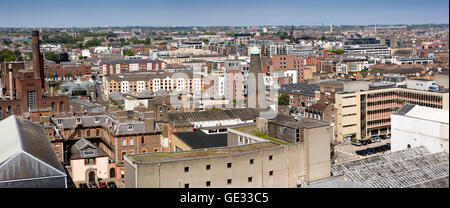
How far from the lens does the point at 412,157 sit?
16562 mm

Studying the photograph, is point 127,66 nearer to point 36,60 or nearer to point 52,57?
point 52,57

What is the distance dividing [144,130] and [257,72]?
9411mm

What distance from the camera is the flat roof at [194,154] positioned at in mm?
13180

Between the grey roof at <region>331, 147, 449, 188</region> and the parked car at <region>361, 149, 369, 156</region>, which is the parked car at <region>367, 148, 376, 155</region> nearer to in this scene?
the parked car at <region>361, 149, 369, 156</region>

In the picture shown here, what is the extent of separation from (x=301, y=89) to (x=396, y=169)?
78.4ft

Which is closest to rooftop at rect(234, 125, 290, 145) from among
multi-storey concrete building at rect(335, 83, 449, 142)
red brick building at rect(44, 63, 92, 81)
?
multi-storey concrete building at rect(335, 83, 449, 142)

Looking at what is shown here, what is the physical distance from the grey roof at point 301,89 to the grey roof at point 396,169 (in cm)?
2002

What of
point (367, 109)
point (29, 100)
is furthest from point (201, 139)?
point (29, 100)

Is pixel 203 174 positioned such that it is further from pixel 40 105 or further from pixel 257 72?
pixel 40 105

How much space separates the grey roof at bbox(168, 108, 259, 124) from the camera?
24019 mm

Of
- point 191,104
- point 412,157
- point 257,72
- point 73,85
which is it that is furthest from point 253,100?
point 73,85

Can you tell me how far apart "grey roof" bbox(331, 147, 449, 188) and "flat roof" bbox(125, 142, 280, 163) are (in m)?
2.82

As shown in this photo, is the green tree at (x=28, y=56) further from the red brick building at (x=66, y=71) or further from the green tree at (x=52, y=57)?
the red brick building at (x=66, y=71)

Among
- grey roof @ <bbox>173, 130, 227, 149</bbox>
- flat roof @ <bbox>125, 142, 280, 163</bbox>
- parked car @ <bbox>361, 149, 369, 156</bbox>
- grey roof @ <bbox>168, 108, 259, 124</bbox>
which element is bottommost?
parked car @ <bbox>361, 149, 369, 156</bbox>
